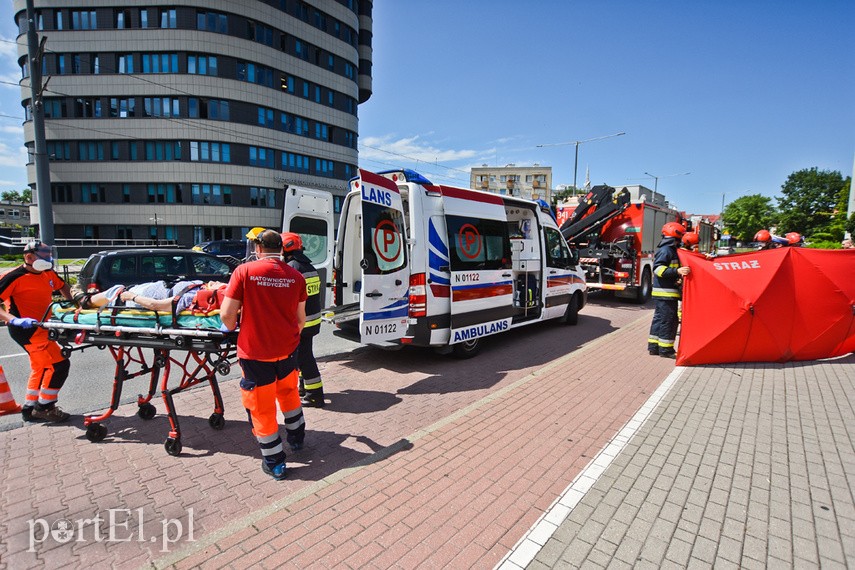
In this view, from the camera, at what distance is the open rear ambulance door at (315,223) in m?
6.91

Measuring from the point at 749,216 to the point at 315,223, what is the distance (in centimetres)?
7783

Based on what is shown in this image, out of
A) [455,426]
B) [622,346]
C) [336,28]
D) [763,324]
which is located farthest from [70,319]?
[336,28]

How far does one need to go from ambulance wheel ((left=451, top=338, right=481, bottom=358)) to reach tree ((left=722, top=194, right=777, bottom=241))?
7479 cm

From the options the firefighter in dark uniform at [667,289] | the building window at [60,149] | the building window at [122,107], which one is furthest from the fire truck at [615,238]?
the building window at [60,149]

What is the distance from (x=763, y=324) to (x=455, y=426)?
16.8 ft

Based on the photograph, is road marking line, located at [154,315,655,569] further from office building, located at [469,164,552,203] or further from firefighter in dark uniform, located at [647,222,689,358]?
office building, located at [469,164,552,203]

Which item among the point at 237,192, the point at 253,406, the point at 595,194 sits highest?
the point at 237,192

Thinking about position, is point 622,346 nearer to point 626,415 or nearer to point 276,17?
point 626,415

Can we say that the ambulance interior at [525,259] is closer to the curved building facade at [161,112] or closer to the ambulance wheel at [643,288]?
the ambulance wheel at [643,288]

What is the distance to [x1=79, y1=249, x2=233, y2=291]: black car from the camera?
8.05 m

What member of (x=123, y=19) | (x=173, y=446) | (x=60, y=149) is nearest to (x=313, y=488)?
(x=173, y=446)

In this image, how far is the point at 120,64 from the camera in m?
31.8

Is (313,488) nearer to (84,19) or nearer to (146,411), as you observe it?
(146,411)

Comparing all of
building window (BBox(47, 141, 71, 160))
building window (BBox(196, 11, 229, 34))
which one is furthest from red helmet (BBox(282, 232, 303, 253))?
building window (BBox(47, 141, 71, 160))
